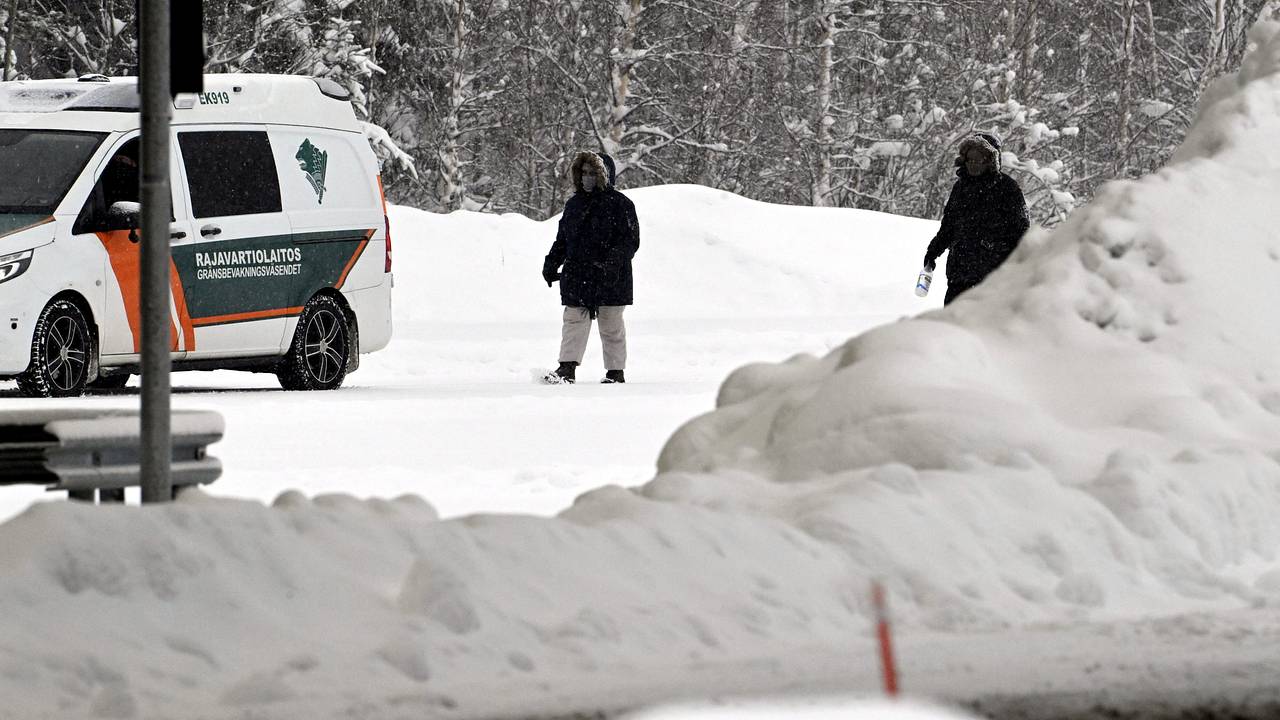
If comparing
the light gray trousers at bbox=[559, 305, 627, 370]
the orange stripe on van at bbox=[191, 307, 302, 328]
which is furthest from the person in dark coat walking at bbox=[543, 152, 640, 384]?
the orange stripe on van at bbox=[191, 307, 302, 328]

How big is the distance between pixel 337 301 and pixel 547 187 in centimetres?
2486

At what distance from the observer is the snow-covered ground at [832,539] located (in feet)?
14.9

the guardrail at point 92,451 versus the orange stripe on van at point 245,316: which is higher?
the guardrail at point 92,451

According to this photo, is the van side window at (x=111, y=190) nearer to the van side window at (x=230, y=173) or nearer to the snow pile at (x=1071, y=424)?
the van side window at (x=230, y=173)

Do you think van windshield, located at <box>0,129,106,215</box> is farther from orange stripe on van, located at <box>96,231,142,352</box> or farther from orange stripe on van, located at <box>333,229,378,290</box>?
orange stripe on van, located at <box>333,229,378,290</box>

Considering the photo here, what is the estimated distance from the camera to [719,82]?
34.4m

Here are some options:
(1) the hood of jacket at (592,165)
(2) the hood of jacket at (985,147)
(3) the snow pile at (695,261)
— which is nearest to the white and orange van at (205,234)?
(1) the hood of jacket at (592,165)

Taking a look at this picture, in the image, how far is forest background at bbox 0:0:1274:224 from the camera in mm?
29859

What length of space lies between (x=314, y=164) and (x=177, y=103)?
1.39m

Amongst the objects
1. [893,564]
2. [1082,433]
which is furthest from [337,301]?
[893,564]

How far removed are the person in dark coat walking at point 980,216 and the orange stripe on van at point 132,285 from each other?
4858mm

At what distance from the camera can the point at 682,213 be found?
24656mm

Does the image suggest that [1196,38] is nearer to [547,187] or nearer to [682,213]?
[547,187]

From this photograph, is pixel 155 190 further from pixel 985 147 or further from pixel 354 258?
pixel 354 258
